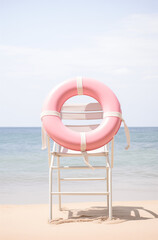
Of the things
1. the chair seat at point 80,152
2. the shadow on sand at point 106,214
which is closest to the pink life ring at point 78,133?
the chair seat at point 80,152

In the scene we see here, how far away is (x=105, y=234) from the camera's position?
7.06 feet

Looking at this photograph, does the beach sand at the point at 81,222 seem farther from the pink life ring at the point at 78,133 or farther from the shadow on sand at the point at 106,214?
the pink life ring at the point at 78,133

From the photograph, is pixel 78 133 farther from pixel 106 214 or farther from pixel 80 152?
Answer: pixel 106 214

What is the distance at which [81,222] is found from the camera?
2398 mm

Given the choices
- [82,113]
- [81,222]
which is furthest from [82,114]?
[81,222]

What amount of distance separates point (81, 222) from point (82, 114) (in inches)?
36.1

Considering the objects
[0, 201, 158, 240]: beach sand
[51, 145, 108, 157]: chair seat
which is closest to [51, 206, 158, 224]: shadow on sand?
[0, 201, 158, 240]: beach sand

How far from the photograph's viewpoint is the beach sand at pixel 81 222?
216 cm

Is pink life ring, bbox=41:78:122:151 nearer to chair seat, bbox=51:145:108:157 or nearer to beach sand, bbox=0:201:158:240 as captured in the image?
chair seat, bbox=51:145:108:157

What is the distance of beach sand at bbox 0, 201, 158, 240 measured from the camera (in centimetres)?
216

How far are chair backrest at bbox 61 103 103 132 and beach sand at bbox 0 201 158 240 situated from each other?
2.12 feet

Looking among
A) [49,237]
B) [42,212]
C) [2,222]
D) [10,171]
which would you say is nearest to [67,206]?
[42,212]

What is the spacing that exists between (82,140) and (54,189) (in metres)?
1.79

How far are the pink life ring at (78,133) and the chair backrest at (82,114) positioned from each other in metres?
0.12
